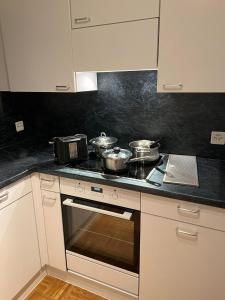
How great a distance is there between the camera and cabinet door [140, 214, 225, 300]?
118cm

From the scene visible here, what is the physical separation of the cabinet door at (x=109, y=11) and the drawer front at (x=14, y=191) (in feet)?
3.38

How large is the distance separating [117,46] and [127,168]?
72cm

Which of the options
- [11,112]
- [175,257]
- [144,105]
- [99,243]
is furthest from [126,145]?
[11,112]

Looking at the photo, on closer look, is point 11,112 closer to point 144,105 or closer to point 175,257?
point 144,105

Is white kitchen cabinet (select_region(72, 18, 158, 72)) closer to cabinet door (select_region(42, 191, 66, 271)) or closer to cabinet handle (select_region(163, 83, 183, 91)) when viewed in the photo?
cabinet handle (select_region(163, 83, 183, 91))

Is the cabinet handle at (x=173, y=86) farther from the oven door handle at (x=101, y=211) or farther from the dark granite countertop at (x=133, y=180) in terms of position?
the oven door handle at (x=101, y=211)

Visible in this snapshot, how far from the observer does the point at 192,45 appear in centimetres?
122

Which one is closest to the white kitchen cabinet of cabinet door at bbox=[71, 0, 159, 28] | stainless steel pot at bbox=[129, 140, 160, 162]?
cabinet door at bbox=[71, 0, 159, 28]

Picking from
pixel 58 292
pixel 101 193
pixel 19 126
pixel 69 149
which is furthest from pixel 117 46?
pixel 58 292

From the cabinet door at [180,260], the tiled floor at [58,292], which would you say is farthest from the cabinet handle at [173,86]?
the tiled floor at [58,292]

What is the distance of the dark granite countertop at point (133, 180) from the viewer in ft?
3.77

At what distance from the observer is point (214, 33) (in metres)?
1.16

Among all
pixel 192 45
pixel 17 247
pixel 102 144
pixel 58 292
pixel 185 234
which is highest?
pixel 192 45

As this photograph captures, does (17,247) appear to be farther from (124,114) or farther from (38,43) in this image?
(38,43)
